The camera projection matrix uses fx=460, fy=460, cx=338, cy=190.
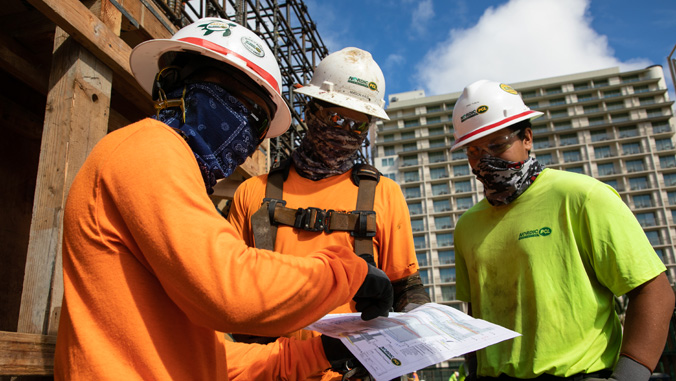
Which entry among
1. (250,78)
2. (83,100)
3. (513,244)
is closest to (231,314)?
(250,78)

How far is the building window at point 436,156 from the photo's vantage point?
82.9 meters

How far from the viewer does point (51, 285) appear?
2.23 meters

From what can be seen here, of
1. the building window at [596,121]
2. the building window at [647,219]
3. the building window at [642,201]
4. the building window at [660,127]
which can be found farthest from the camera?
the building window at [596,121]

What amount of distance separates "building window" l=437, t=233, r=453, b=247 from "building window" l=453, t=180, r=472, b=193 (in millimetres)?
8685

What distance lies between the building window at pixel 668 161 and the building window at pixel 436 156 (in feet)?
109

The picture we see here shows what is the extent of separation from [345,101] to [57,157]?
5.32ft

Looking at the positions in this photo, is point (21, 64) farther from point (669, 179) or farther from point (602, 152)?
point (669, 179)

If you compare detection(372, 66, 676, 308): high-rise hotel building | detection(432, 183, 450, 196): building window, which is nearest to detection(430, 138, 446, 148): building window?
detection(372, 66, 676, 308): high-rise hotel building

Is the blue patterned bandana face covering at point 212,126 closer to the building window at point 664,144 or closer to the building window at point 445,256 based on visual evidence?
the building window at point 445,256

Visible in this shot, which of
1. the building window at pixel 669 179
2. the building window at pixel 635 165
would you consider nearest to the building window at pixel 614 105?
the building window at pixel 635 165

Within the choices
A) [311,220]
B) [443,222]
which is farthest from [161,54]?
[443,222]

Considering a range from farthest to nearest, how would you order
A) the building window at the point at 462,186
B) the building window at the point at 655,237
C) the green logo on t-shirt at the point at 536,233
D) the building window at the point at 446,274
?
the building window at the point at 462,186, the building window at the point at 446,274, the building window at the point at 655,237, the green logo on t-shirt at the point at 536,233

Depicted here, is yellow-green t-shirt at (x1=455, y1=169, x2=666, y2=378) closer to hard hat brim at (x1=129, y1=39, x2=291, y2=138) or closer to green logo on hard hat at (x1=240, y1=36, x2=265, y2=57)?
hard hat brim at (x1=129, y1=39, x2=291, y2=138)

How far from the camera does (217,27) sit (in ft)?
6.23
